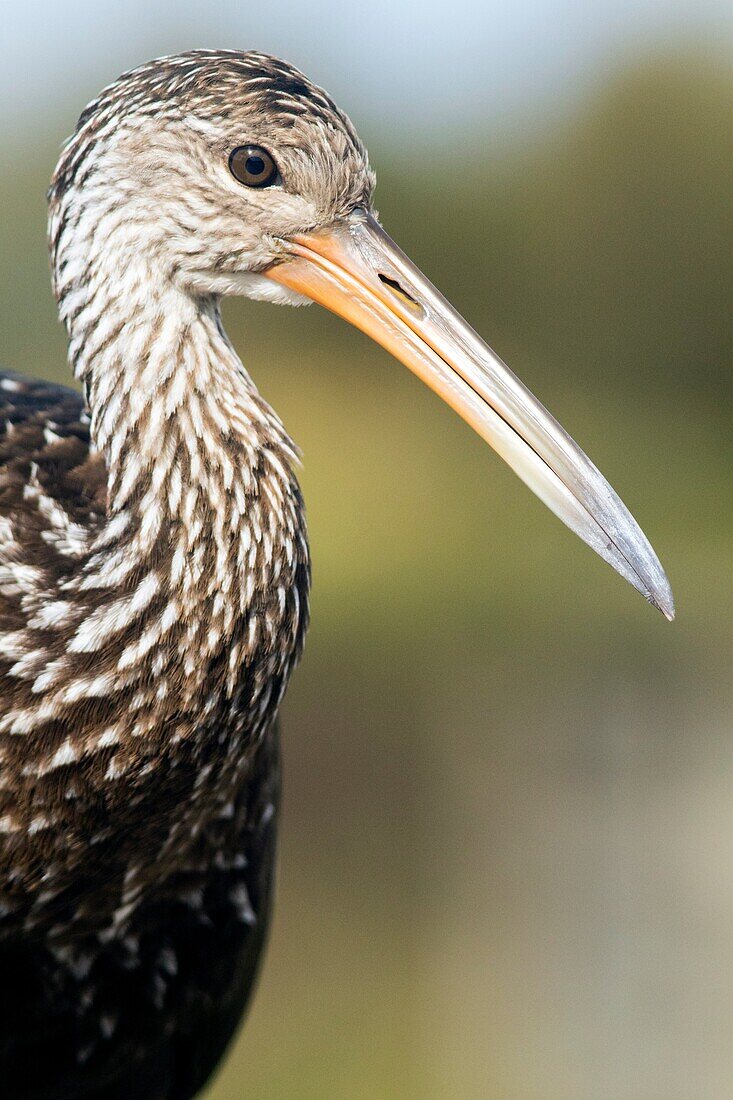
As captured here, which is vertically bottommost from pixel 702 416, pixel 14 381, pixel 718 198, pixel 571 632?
pixel 14 381

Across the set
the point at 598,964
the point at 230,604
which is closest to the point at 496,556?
the point at 598,964

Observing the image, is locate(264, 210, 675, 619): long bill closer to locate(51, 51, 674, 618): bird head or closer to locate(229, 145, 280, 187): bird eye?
locate(51, 51, 674, 618): bird head

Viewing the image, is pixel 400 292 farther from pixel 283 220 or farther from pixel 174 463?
pixel 174 463

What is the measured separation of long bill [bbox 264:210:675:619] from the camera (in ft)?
7.22

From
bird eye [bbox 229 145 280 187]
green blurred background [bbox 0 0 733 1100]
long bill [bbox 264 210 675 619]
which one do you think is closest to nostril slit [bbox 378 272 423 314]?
long bill [bbox 264 210 675 619]

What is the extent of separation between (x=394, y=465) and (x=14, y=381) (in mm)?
4970

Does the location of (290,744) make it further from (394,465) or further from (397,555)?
(394,465)

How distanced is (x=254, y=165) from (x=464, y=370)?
0.45 meters

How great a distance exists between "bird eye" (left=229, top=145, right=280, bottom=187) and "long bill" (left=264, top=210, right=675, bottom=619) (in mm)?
104

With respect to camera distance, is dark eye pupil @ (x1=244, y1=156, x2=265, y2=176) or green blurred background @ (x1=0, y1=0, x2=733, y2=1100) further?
green blurred background @ (x1=0, y1=0, x2=733, y2=1100)

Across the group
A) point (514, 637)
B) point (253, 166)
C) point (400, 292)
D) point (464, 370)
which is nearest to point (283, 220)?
point (253, 166)

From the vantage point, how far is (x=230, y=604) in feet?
7.57

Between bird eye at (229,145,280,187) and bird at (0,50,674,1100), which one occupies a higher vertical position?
bird eye at (229,145,280,187)

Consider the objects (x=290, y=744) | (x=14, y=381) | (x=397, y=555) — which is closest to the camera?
→ (x=14, y=381)
